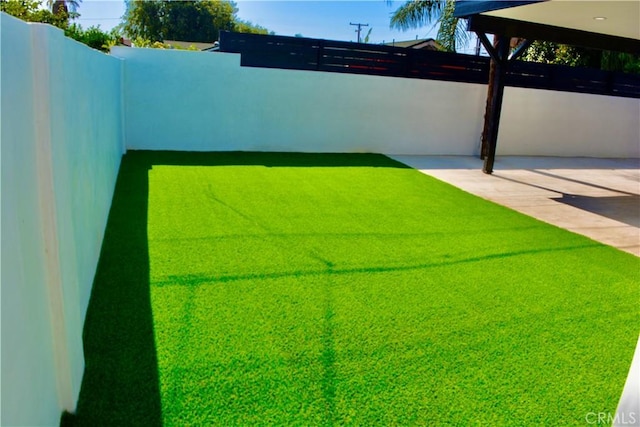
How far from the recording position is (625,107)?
12969mm

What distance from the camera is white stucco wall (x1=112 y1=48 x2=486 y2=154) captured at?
9.07 meters

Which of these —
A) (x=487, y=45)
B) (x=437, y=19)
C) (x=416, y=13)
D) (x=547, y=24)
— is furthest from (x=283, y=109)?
(x=437, y=19)

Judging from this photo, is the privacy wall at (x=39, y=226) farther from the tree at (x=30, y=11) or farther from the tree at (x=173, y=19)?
the tree at (x=173, y=19)

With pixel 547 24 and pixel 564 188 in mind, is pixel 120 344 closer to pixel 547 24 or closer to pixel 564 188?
pixel 564 188

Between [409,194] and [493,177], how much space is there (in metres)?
2.70

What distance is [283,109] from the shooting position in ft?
32.6

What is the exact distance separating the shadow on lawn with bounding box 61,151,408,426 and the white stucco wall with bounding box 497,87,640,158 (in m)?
9.48

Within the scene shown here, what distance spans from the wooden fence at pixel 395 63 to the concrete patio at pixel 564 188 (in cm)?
189

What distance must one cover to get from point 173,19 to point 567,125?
3197cm

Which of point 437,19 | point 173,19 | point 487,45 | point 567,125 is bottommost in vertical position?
point 567,125

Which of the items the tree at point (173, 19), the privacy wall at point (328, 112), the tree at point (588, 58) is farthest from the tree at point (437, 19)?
the tree at point (173, 19)

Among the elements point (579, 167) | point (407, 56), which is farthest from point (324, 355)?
point (579, 167)

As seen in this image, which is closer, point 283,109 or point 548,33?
point 548,33

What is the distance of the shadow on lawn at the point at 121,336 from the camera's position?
214cm
